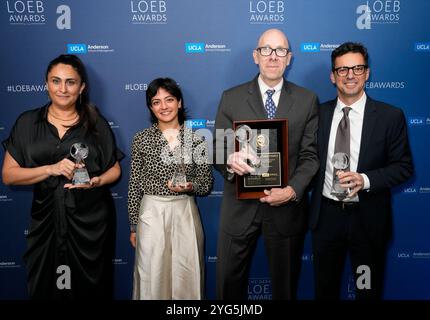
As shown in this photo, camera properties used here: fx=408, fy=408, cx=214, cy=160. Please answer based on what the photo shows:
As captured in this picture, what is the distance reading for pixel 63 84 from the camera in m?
2.70

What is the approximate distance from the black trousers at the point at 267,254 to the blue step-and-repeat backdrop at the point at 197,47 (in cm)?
99

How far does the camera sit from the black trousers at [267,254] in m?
2.72

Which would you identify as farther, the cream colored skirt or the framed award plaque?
the cream colored skirt

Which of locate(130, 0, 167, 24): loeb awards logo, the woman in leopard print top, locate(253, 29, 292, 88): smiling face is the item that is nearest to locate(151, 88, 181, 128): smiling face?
the woman in leopard print top

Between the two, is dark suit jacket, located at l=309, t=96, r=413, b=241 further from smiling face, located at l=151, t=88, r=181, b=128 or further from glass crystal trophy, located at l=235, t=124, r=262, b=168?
smiling face, located at l=151, t=88, r=181, b=128

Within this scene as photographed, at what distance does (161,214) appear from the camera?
2758 millimetres

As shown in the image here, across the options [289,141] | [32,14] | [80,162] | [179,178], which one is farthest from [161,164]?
[32,14]

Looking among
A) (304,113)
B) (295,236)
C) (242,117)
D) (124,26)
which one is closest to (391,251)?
(295,236)

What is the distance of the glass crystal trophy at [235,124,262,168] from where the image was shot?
8.30ft

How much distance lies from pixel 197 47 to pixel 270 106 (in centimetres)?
90

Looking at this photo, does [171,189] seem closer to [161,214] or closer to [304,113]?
[161,214]

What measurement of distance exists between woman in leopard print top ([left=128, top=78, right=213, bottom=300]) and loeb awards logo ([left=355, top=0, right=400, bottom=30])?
1.58m

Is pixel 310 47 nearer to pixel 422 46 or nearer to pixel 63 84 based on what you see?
pixel 422 46

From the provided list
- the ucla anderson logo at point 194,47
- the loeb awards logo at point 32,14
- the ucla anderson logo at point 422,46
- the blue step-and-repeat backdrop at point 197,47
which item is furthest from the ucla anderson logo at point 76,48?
the ucla anderson logo at point 422,46
